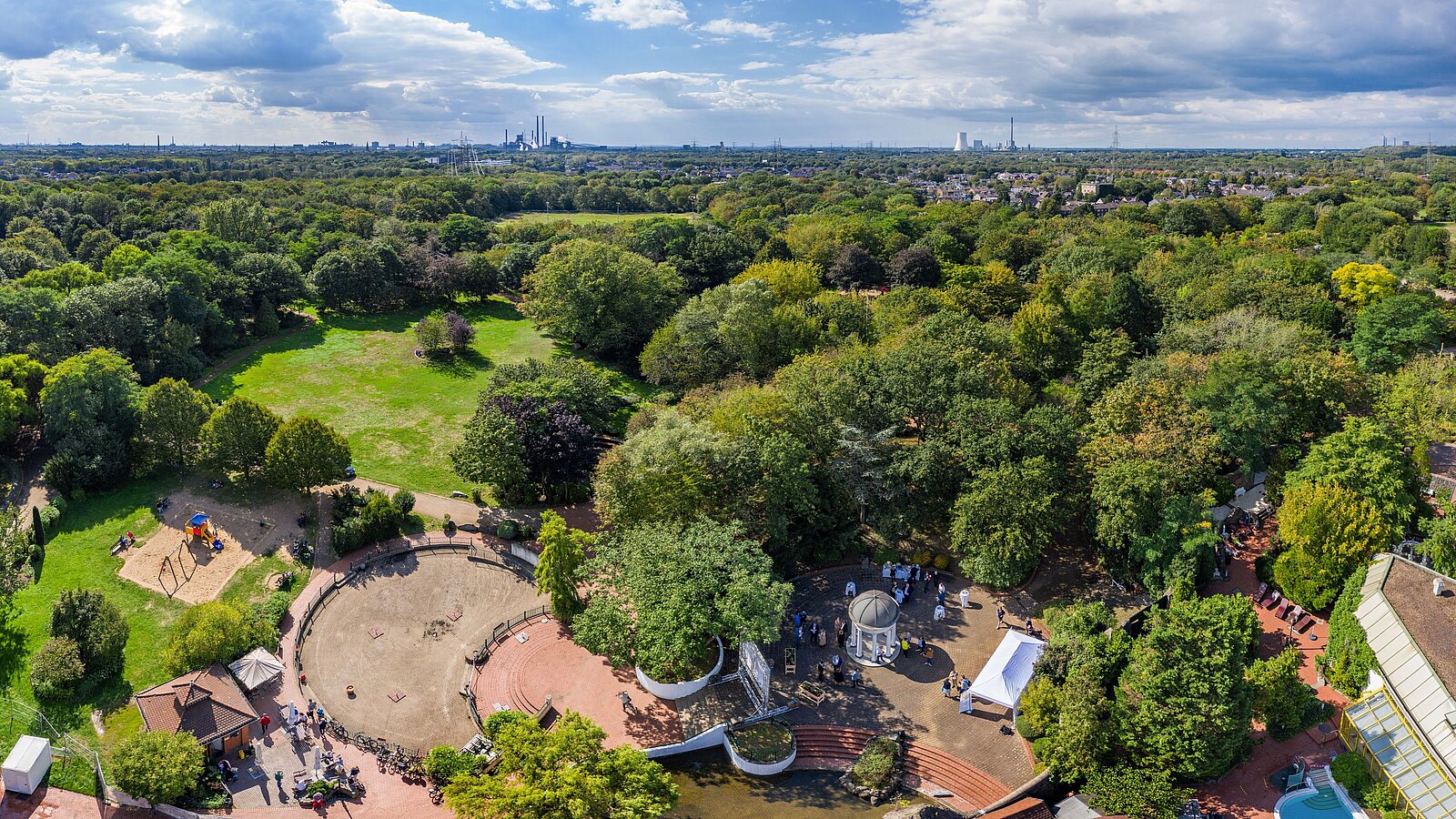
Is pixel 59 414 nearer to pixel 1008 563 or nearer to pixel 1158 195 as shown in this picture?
pixel 1008 563

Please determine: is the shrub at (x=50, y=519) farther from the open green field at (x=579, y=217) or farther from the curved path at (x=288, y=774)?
the open green field at (x=579, y=217)

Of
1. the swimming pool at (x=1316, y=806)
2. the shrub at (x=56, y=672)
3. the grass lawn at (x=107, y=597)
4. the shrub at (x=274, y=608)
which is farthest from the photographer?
the shrub at (x=274, y=608)

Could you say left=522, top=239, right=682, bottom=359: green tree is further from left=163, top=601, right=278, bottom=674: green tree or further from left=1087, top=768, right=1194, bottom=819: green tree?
left=1087, top=768, right=1194, bottom=819: green tree

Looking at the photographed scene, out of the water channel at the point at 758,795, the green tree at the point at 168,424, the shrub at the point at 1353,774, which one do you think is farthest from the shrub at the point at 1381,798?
the green tree at the point at 168,424

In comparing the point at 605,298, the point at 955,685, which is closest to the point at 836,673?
the point at 955,685

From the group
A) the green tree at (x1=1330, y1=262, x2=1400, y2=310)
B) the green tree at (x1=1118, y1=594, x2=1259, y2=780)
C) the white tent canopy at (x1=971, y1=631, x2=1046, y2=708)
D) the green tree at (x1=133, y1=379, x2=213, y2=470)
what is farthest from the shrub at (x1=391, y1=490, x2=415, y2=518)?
the green tree at (x1=1330, y1=262, x2=1400, y2=310)

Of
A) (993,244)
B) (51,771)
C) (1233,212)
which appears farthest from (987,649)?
(1233,212)

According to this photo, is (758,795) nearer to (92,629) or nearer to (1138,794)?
(1138,794)
